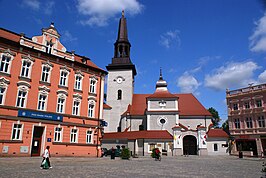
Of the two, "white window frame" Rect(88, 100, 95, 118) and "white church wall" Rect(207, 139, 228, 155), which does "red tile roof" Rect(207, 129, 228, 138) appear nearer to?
"white church wall" Rect(207, 139, 228, 155)

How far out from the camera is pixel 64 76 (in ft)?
90.1

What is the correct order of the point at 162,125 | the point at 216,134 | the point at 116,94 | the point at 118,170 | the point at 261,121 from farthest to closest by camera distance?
the point at 116,94, the point at 162,125, the point at 216,134, the point at 261,121, the point at 118,170

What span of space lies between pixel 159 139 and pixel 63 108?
18015 millimetres

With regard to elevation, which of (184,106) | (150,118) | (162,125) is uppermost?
(184,106)

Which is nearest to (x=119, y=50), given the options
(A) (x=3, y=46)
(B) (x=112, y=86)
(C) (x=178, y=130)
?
(B) (x=112, y=86)

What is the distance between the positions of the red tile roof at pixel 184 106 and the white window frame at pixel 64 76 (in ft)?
71.8

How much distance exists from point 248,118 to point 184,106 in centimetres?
1248

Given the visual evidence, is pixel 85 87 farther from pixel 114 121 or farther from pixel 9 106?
pixel 114 121

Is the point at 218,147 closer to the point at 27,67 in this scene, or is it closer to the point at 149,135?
the point at 149,135

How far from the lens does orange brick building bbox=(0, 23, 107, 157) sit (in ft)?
73.3

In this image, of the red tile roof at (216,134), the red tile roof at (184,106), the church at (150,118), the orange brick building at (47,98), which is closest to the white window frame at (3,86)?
the orange brick building at (47,98)

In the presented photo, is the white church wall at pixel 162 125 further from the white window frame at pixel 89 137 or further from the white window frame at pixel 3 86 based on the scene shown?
the white window frame at pixel 3 86

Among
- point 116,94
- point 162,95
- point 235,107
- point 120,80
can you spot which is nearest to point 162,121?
point 162,95

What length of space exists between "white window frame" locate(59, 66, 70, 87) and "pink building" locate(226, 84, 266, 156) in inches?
1315
